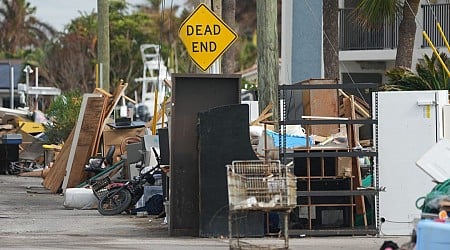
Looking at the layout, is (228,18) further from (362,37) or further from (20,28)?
(20,28)

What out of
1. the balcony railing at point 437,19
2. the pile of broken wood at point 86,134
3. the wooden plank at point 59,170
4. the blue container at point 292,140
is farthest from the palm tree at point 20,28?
the blue container at point 292,140

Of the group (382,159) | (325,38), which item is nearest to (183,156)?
(382,159)

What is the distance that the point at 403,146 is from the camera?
1526cm

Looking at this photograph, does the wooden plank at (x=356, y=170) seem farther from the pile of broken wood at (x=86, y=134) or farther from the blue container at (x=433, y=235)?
the pile of broken wood at (x=86, y=134)

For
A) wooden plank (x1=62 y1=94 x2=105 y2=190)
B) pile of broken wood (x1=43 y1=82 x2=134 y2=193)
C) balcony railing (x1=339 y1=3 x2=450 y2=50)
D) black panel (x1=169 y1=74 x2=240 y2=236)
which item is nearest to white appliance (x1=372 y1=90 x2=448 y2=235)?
black panel (x1=169 y1=74 x2=240 y2=236)

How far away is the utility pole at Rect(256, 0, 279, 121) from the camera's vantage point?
20281mm

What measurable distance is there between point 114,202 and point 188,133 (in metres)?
4.48

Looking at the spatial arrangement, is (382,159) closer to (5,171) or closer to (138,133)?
(138,133)

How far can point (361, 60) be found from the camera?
111 ft

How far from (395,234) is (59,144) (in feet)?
56.1

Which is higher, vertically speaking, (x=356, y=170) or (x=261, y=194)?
(x=356, y=170)

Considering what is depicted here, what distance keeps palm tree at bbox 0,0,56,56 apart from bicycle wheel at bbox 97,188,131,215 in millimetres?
67746

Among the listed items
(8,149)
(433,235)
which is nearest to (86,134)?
(8,149)

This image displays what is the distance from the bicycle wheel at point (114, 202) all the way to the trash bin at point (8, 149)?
12.9m
